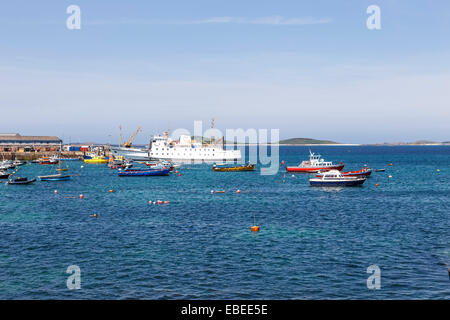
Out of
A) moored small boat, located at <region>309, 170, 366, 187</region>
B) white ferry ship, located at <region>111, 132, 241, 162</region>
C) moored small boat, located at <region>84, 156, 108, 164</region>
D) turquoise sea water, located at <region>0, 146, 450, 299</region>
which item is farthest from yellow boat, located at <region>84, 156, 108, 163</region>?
moored small boat, located at <region>309, 170, 366, 187</region>

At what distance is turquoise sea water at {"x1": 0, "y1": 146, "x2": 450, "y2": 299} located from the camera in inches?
992

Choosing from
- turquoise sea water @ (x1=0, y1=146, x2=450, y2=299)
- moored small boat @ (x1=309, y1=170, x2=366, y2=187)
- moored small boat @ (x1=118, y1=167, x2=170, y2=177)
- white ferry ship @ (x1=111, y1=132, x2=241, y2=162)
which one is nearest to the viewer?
turquoise sea water @ (x1=0, y1=146, x2=450, y2=299)

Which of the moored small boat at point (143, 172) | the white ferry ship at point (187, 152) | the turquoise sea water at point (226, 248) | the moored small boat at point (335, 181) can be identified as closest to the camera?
the turquoise sea water at point (226, 248)

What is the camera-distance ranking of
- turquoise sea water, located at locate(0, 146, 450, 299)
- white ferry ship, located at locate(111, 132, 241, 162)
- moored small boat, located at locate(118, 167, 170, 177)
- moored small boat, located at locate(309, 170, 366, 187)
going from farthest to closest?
1. white ferry ship, located at locate(111, 132, 241, 162)
2. moored small boat, located at locate(118, 167, 170, 177)
3. moored small boat, located at locate(309, 170, 366, 187)
4. turquoise sea water, located at locate(0, 146, 450, 299)

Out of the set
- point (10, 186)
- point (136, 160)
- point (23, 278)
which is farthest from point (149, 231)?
point (136, 160)

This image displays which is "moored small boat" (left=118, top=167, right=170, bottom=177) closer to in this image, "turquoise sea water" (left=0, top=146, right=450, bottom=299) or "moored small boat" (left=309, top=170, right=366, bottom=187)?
"moored small boat" (left=309, top=170, right=366, bottom=187)

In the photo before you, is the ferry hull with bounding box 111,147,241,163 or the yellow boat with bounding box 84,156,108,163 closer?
the ferry hull with bounding box 111,147,241,163

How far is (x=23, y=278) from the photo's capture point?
2719cm

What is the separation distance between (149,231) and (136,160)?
520 feet

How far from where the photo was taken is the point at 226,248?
1359 inches

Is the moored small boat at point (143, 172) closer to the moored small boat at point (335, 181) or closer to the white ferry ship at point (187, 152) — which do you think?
the moored small boat at point (335, 181)

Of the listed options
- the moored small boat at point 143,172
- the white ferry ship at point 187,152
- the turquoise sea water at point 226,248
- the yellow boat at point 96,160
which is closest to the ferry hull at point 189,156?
the white ferry ship at point 187,152

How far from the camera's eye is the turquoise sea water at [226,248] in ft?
82.6

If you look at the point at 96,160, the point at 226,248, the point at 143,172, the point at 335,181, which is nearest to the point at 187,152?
the point at 96,160
